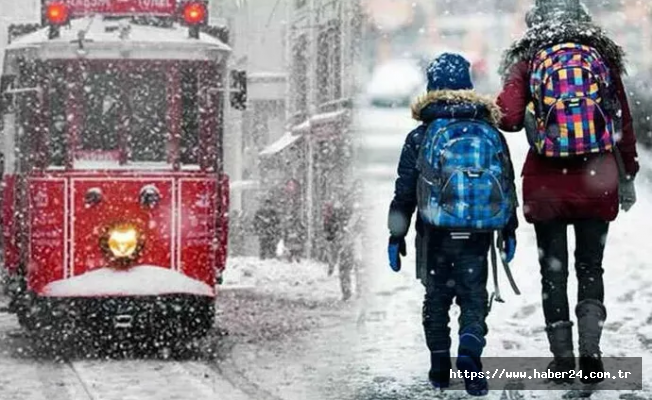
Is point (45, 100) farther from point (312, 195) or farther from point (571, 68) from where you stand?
point (312, 195)

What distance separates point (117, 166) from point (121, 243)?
24.2 inches

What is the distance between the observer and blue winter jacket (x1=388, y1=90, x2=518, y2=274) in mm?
7484

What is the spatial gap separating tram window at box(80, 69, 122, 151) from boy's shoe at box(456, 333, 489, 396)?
206 inches

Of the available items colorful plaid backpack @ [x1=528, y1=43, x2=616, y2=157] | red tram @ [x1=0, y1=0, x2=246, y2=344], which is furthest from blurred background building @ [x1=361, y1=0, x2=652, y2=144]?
colorful plaid backpack @ [x1=528, y1=43, x2=616, y2=157]

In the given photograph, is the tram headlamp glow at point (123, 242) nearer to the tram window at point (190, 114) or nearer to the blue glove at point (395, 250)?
the tram window at point (190, 114)

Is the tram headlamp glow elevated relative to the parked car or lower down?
lower down

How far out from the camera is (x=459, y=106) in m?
7.48

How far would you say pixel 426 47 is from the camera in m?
11.5

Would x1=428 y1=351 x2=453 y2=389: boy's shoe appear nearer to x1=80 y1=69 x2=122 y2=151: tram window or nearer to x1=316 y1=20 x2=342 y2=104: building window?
x1=80 y1=69 x2=122 y2=151: tram window

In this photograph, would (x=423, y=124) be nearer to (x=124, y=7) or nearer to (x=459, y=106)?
(x=459, y=106)

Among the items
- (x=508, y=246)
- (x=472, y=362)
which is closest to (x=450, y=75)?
(x=508, y=246)

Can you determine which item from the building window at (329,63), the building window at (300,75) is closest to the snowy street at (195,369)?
the building window at (329,63)

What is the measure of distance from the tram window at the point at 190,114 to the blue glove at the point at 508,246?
4899mm

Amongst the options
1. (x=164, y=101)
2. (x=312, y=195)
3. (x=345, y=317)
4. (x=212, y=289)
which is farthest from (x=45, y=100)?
(x=312, y=195)
